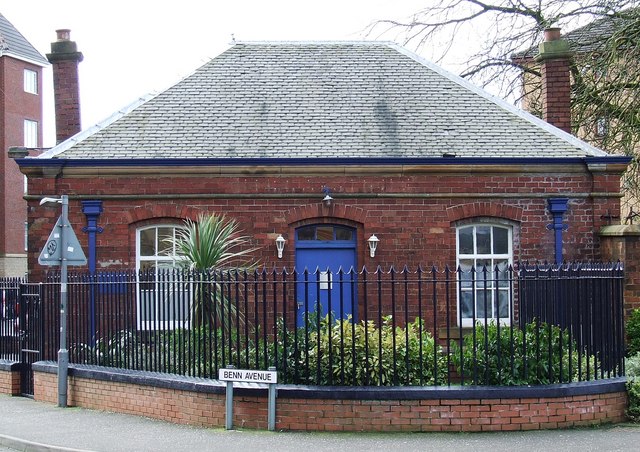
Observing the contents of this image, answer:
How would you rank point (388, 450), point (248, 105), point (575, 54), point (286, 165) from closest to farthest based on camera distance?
point (388, 450)
point (286, 165)
point (248, 105)
point (575, 54)

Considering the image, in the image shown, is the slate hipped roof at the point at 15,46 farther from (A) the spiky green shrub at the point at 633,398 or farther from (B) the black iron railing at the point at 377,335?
(A) the spiky green shrub at the point at 633,398

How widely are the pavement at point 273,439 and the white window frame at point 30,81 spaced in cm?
4232

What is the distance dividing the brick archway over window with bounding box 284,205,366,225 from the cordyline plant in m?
1.03

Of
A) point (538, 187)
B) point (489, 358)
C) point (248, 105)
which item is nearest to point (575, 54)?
point (538, 187)

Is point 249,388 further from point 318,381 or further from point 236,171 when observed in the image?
point 236,171

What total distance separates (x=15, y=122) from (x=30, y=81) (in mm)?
3346

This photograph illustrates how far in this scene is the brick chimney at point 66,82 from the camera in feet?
64.4

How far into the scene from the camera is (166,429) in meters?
11.1

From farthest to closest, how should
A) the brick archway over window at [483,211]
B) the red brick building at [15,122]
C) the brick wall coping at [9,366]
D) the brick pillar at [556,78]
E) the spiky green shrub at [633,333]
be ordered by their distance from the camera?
the red brick building at [15,122] < the brick pillar at [556,78] < the brick archway over window at [483,211] < the spiky green shrub at [633,333] < the brick wall coping at [9,366]

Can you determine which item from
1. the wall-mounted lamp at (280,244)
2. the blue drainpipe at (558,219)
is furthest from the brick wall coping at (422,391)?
the blue drainpipe at (558,219)

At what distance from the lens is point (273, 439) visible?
33.7ft

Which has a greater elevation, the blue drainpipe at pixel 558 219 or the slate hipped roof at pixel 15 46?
the slate hipped roof at pixel 15 46

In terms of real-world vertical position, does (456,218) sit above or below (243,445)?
above

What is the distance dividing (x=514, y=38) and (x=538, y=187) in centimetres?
600
